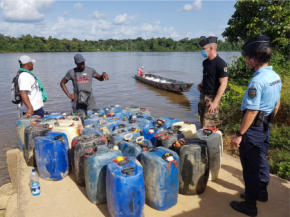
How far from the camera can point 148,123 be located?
14.6ft

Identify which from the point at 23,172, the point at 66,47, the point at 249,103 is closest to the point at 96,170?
the point at 23,172

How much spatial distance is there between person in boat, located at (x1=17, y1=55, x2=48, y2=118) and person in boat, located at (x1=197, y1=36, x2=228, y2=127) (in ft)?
10.4

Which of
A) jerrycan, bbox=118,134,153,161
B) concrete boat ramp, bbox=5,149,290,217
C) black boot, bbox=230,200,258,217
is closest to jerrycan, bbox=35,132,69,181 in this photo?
concrete boat ramp, bbox=5,149,290,217

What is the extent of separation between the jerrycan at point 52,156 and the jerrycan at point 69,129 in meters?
0.35

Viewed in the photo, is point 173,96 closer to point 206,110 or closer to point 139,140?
point 206,110

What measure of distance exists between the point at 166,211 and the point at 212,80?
7.12 ft

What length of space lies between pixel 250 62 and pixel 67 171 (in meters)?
2.96

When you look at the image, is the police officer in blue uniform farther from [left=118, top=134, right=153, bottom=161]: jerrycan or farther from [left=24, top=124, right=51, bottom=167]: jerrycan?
[left=24, top=124, right=51, bottom=167]: jerrycan

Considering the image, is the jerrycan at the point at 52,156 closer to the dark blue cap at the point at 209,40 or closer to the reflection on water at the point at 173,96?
the dark blue cap at the point at 209,40

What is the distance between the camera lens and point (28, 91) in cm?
420

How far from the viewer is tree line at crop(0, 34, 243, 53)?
6638cm

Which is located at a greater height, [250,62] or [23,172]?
[250,62]

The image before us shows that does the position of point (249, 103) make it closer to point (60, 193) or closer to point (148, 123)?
point (148, 123)

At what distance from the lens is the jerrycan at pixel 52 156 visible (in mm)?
3213
